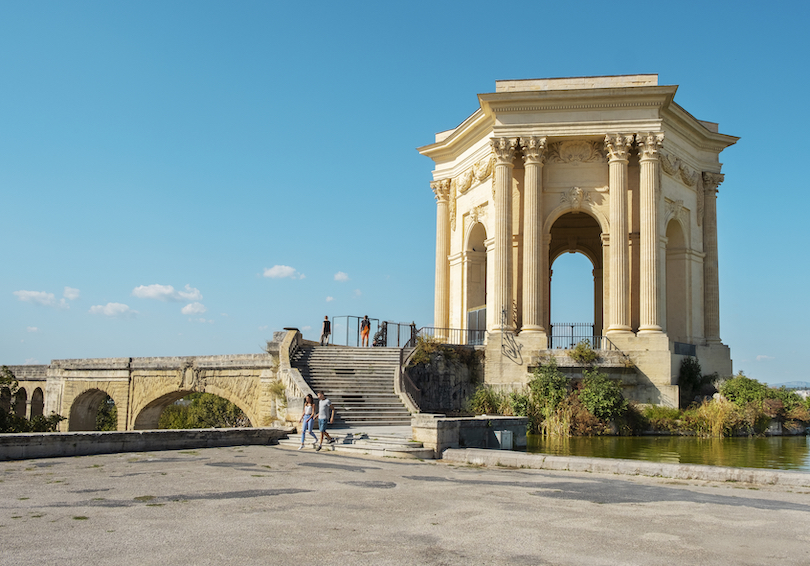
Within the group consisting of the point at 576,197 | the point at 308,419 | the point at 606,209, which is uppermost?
the point at 576,197

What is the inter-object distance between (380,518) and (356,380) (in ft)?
50.6

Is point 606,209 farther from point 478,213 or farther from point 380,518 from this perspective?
point 380,518

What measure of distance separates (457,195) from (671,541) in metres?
29.6

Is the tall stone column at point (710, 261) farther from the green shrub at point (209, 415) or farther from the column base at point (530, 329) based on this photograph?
the green shrub at point (209, 415)

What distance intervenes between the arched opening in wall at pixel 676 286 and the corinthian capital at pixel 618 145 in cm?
539

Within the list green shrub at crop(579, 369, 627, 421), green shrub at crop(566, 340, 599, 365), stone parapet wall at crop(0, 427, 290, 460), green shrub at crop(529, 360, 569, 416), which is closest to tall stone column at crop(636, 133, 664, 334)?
green shrub at crop(566, 340, 599, 365)

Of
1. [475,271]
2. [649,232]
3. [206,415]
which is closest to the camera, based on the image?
[649,232]

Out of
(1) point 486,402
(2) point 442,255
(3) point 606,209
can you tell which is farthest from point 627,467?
(2) point 442,255

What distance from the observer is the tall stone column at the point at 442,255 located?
1470 inches

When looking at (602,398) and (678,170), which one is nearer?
(602,398)

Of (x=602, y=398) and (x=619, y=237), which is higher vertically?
(x=619, y=237)

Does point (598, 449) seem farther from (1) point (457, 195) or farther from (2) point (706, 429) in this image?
(1) point (457, 195)

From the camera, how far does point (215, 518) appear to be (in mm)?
8680

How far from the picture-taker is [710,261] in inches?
1405
